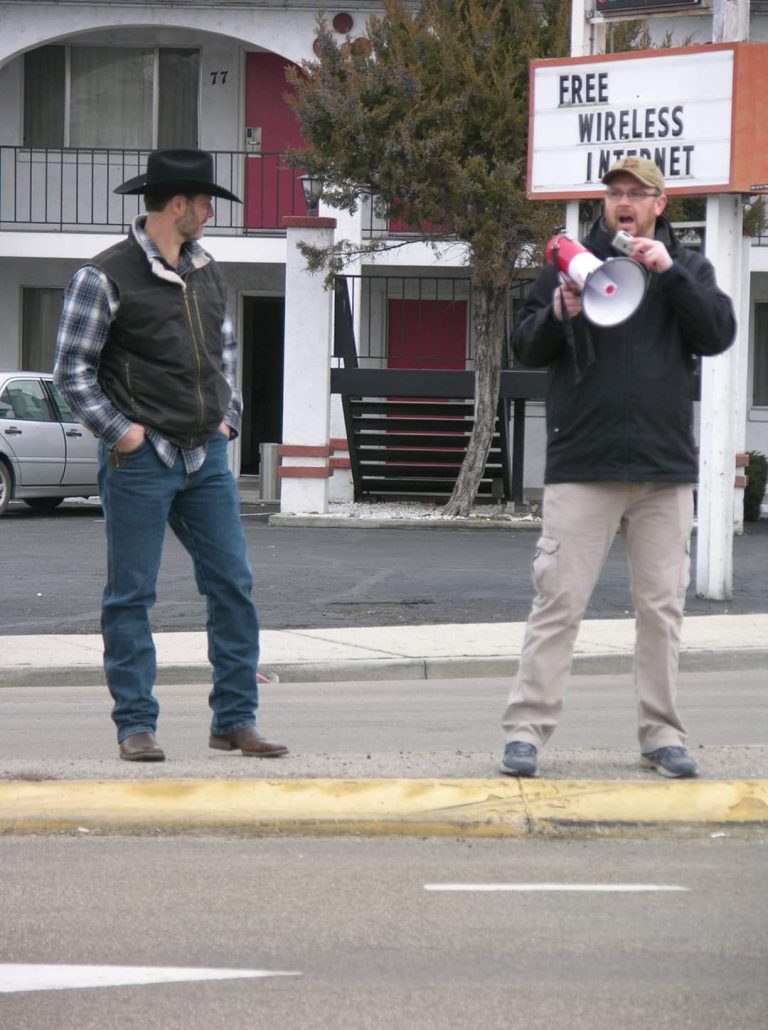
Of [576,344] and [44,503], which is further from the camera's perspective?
[44,503]

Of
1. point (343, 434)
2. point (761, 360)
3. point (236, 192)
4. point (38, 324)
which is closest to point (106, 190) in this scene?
point (236, 192)

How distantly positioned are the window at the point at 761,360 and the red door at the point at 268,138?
672cm

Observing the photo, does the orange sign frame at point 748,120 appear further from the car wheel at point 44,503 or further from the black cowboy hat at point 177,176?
the car wheel at point 44,503

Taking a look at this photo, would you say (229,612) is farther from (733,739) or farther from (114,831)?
(733,739)

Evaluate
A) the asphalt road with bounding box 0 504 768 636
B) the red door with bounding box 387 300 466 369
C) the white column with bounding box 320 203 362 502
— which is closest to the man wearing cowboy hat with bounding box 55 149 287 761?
the asphalt road with bounding box 0 504 768 636

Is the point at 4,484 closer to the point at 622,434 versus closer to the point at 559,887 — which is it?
the point at 622,434

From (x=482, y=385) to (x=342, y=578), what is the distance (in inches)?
239

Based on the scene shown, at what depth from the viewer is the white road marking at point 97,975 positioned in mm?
4094

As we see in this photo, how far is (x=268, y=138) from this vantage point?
24703 millimetres

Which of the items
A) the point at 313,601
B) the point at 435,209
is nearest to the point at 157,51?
the point at 435,209

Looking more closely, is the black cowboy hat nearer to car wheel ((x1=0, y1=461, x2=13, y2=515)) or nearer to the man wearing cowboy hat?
the man wearing cowboy hat

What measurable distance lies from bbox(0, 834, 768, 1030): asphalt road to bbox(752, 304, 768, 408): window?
19.5 metres

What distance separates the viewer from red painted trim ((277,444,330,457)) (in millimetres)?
19344

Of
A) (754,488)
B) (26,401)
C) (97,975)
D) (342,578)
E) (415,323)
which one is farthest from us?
(415,323)
